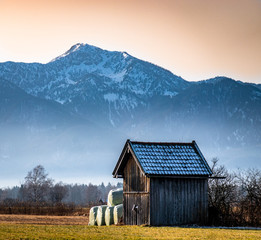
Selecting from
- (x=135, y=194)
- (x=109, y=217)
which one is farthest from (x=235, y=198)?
(x=109, y=217)

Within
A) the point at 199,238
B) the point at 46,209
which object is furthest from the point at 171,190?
the point at 46,209

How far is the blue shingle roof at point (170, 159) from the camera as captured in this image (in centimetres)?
4529

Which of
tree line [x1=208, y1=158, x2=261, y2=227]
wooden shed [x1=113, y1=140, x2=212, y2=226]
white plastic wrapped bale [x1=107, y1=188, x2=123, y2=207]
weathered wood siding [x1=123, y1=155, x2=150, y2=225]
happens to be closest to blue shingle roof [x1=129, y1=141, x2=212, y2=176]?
wooden shed [x1=113, y1=140, x2=212, y2=226]

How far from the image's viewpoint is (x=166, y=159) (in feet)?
152

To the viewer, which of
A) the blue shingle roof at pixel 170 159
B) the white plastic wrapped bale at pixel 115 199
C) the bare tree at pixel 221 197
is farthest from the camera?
the white plastic wrapped bale at pixel 115 199

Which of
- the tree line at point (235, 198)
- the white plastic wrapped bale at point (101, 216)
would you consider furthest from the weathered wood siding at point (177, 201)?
the white plastic wrapped bale at point (101, 216)

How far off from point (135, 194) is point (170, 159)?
405 cm

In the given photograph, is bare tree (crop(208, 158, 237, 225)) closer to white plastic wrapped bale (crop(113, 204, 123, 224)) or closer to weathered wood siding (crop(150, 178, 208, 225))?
weathered wood siding (crop(150, 178, 208, 225))

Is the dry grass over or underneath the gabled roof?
underneath

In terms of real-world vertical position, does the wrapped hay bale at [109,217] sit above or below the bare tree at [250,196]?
below

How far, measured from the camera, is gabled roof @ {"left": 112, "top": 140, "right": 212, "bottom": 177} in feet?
148

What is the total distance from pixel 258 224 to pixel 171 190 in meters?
7.56

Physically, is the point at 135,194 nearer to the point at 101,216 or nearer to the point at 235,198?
the point at 101,216

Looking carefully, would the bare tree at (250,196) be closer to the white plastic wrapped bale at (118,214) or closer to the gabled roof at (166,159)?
the gabled roof at (166,159)
